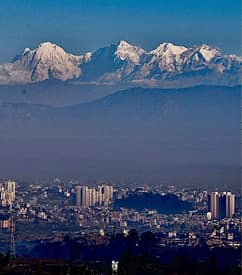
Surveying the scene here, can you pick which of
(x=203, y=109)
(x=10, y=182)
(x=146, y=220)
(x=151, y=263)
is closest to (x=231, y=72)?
(x=203, y=109)

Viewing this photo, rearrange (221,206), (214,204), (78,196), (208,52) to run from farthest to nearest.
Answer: (208,52) → (78,196) → (214,204) → (221,206)

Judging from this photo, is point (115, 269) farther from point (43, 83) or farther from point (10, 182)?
point (43, 83)

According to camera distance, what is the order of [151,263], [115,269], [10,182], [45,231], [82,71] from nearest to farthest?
[115,269] → [151,263] → [45,231] → [10,182] → [82,71]

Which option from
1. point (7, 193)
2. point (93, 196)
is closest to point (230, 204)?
point (93, 196)

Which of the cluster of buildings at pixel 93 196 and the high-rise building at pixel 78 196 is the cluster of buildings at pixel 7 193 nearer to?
the high-rise building at pixel 78 196

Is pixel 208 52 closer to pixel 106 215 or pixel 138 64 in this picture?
pixel 138 64
